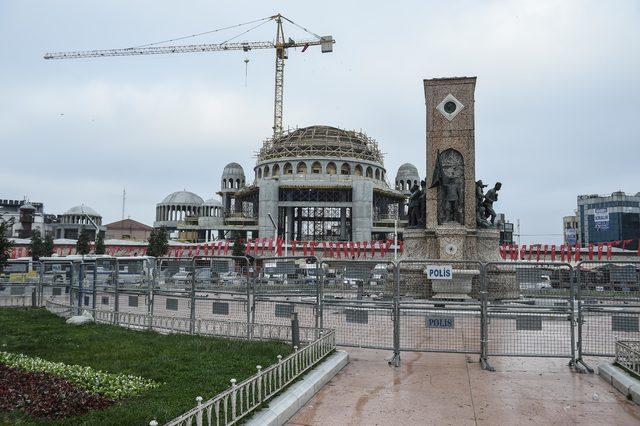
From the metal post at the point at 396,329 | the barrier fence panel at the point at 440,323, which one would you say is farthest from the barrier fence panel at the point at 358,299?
the metal post at the point at 396,329

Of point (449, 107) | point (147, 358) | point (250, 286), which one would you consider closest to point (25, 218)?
point (449, 107)

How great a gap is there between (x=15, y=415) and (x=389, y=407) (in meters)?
4.61

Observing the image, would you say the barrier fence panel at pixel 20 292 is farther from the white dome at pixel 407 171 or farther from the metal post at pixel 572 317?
the white dome at pixel 407 171

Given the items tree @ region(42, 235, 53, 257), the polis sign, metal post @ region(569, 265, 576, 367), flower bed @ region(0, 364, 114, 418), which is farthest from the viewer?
tree @ region(42, 235, 53, 257)

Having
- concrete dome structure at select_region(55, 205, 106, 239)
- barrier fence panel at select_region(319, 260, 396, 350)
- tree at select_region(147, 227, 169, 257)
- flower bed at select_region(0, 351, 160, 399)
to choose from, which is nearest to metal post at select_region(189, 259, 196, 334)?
barrier fence panel at select_region(319, 260, 396, 350)

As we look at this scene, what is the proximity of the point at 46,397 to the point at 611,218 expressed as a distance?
115598mm

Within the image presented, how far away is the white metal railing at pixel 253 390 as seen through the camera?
5.32m

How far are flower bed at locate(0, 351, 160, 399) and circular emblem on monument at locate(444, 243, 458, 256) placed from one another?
1475 cm

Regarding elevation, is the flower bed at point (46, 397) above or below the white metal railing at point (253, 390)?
below

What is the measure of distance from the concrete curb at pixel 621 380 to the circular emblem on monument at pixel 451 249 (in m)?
11.1

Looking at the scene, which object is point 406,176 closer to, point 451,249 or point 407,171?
point 407,171

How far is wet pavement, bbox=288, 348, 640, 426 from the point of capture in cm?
692

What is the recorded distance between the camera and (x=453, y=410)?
7.28m

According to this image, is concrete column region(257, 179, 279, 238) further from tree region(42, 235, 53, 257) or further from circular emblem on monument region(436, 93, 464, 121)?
circular emblem on monument region(436, 93, 464, 121)
